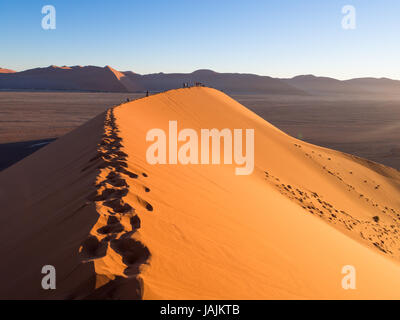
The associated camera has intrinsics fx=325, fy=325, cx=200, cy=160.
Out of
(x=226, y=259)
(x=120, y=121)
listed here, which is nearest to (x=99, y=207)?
(x=226, y=259)

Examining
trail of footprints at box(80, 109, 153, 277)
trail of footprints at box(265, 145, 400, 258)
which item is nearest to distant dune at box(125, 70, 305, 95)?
trail of footprints at box(265, 145, 400, 258)

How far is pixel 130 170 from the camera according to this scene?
5016 mm

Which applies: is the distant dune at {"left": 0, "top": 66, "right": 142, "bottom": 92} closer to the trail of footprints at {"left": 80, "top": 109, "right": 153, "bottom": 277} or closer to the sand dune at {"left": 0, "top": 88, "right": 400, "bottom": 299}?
the sand dune at {"left": 0, "top": 88, "right": 400, "bottom": 299}

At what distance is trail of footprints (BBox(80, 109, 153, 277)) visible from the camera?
2781 millimetres

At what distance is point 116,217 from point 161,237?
0.52 m

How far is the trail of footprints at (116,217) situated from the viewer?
2.78m

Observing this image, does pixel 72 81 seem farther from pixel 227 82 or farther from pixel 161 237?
pixel 161 237

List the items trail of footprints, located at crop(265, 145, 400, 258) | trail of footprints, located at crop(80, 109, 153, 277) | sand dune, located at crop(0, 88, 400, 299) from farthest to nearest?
1. trail of footprints, located at crop(265, 145, 400, 258)
2. trail of footprints, located at crop(80, 109, 153, 277)
3. sand dune, located at crop(0, 88, 400, 299)

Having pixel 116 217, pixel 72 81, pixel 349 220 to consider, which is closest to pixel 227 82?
pixel 72 81

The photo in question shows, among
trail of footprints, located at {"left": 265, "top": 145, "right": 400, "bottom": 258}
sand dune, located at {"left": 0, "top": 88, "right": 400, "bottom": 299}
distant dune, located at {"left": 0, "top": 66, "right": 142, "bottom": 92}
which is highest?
distant dune, located at {"left": 0, "top": 66, "right": 142, "bottom": 92}

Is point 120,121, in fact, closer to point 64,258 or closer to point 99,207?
point 99,207

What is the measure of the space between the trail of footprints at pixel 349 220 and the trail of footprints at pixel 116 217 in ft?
16.6

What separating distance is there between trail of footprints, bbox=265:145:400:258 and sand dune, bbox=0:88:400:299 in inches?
2.9
